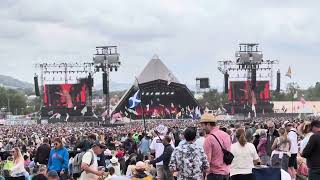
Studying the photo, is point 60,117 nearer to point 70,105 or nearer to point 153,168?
point 70,105

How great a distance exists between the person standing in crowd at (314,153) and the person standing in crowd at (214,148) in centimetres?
101

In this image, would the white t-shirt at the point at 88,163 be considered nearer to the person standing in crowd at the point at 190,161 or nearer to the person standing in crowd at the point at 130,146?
the person standing in crowd at the point at 190,161

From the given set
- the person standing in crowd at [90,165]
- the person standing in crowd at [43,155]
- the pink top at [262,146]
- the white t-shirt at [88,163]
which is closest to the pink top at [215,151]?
the person standing in crowd at [90,165]

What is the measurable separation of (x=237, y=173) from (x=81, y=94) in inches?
3218

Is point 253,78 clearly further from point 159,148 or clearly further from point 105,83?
point 159,148

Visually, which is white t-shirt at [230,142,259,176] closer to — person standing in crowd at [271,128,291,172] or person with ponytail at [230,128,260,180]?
person with ponytail at [230,128,260,180]

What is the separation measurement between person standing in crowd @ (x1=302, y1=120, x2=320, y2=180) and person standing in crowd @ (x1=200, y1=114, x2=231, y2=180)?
3.31ft

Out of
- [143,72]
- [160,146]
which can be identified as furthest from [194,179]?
[143,72]

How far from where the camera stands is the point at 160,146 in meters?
13.1

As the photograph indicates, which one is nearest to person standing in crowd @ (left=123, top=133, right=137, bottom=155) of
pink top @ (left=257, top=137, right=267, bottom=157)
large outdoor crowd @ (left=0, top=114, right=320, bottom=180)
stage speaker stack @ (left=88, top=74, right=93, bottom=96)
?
large outdoor crowd @ (left=0, top=114, right=320, bottom=180)

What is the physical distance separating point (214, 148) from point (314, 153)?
1.22 metres

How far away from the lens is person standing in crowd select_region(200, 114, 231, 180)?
29.3ft

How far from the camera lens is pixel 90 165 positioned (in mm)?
10344

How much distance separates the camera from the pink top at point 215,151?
352 inches
